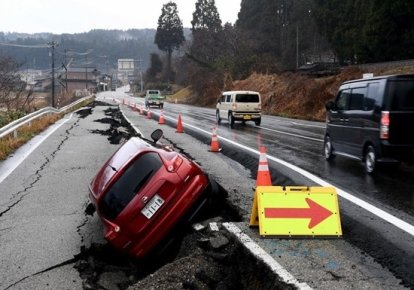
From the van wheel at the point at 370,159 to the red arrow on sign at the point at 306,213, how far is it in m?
4.88

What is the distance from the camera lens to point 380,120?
10094 mm

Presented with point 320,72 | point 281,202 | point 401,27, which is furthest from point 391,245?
point 320,72

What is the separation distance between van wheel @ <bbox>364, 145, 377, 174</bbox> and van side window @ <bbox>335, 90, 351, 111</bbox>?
156 centimetres

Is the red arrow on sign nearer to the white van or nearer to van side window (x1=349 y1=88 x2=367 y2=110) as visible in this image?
van side window (x1=349 y1=88 x2=367 y2=110)

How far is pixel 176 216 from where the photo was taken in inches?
232

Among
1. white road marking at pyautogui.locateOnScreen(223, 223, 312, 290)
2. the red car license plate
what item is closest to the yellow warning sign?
white road marking at pyautogui.locateOnScreen(223, 223, 312, 290)

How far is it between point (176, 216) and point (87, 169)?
19.7 feet

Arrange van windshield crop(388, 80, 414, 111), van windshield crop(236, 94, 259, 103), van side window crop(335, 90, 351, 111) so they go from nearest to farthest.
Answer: van windshield crop(388, 80, 414, 111)
van side window crop(335, 90, 351, 111)
van windshield crop(236, 94, 259, 103)

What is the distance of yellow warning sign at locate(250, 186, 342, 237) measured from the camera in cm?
576

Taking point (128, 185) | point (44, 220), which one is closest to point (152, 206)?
point (128, 185)

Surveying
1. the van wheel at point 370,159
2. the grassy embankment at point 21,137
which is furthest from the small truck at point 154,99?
the van wheel at point 370,159

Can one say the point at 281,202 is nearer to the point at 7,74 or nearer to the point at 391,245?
the point at 391,245

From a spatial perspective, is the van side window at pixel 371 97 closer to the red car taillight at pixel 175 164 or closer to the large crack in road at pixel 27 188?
the red car taillight at pixel 175 164

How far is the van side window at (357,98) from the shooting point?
11.0 metres
